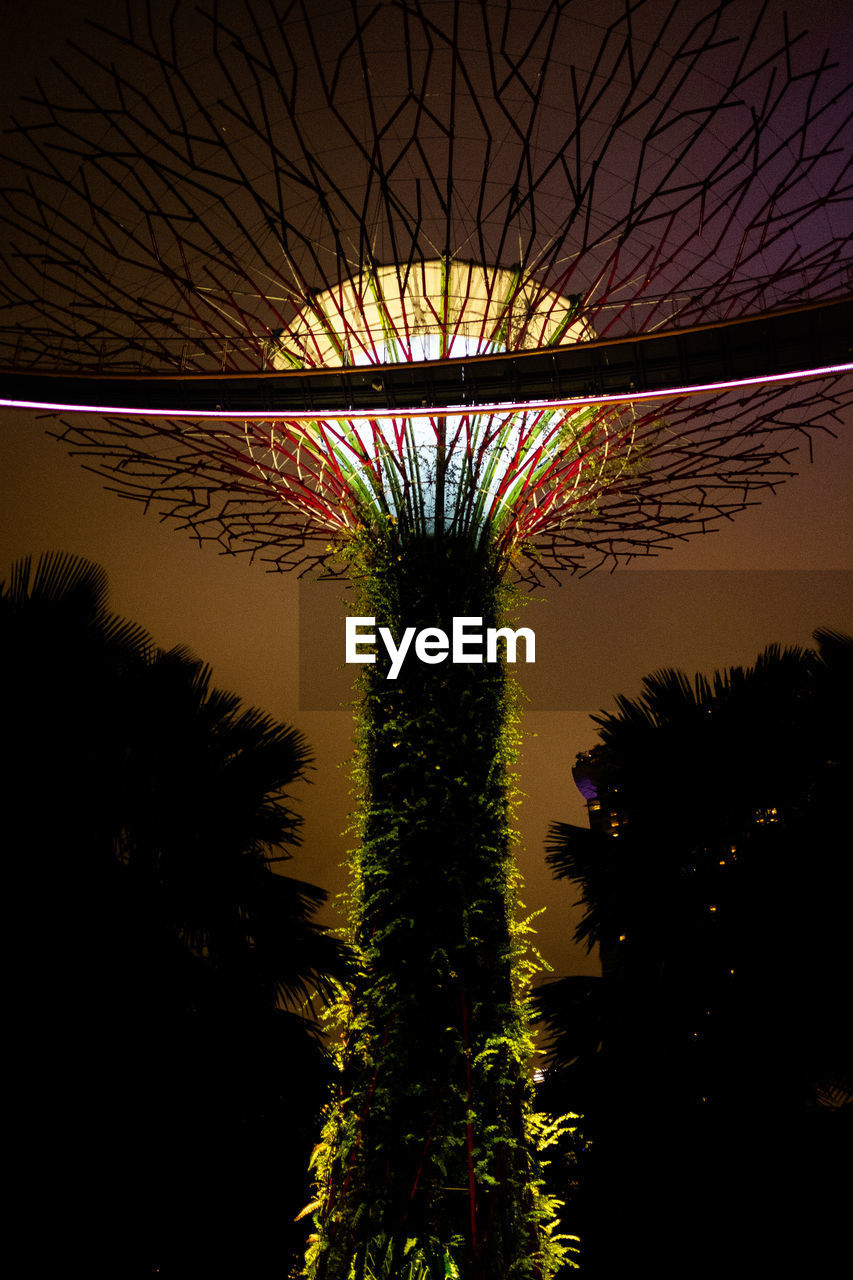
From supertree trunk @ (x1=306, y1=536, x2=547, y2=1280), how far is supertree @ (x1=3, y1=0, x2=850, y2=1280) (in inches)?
0.8

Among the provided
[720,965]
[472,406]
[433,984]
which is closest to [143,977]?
[433,984]

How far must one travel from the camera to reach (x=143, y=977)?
227 inches

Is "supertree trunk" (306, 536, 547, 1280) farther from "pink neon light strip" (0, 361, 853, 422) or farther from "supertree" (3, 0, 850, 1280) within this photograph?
"pink neon light strip" (0, 361, 853, 422)

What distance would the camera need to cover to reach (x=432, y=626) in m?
7.16

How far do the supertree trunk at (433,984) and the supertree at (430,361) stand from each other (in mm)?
19

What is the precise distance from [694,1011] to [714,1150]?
0.95 metres

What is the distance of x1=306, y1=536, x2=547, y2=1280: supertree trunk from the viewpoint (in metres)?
5.78

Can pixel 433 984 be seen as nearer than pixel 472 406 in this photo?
No

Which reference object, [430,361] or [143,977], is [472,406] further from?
[143,977]

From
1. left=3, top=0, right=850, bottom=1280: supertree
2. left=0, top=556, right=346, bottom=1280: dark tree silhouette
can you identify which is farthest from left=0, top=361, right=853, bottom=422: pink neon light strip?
left=0, top=556, right=346, bottom=1280: dark tree silhouette

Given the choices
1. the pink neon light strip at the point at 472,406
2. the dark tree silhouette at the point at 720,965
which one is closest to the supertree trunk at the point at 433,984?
the dark tree silhouette at the point at 720,965

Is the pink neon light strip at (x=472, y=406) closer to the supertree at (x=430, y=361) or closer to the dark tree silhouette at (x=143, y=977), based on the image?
the supertree at (x=430, y=361)

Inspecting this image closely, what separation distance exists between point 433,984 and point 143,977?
169cm

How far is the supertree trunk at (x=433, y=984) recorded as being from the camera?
5.78 metres
